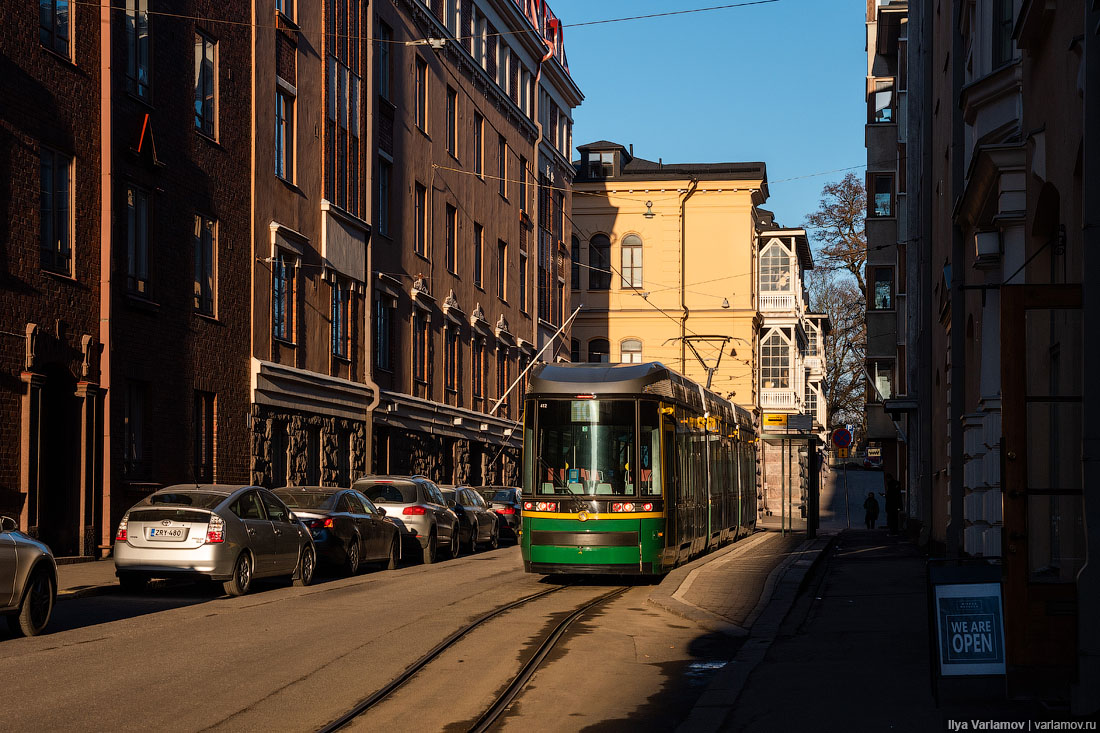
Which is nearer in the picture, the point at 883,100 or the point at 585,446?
the point at 585,446

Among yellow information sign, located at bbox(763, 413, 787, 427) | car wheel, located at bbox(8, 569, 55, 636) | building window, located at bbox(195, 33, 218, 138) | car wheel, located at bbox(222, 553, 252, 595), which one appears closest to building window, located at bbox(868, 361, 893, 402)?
yellow information sign, located at bbox(763, 413, 787, 427)

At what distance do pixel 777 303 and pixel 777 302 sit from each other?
0.45ft

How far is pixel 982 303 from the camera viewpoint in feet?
61.0

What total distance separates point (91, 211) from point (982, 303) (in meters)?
14.4

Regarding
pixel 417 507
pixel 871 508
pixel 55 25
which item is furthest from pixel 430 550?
pixel 871 508

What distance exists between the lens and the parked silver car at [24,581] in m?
12.9

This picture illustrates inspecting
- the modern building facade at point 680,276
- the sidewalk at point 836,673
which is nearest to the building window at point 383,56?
the sidewalk at point 836,673

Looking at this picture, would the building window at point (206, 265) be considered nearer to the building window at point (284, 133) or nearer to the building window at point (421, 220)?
the building window at point (284, 133)

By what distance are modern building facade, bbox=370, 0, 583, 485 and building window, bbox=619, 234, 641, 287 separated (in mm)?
7929

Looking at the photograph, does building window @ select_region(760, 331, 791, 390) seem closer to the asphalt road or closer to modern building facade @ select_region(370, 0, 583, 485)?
modern building facade @ select_region(370, 0, 583, 485)

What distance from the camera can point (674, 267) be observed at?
68562 mm

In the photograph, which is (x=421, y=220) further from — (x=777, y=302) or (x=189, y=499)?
(x=777, y=302)

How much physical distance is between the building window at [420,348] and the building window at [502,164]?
411 inches

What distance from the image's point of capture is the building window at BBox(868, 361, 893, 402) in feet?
172
